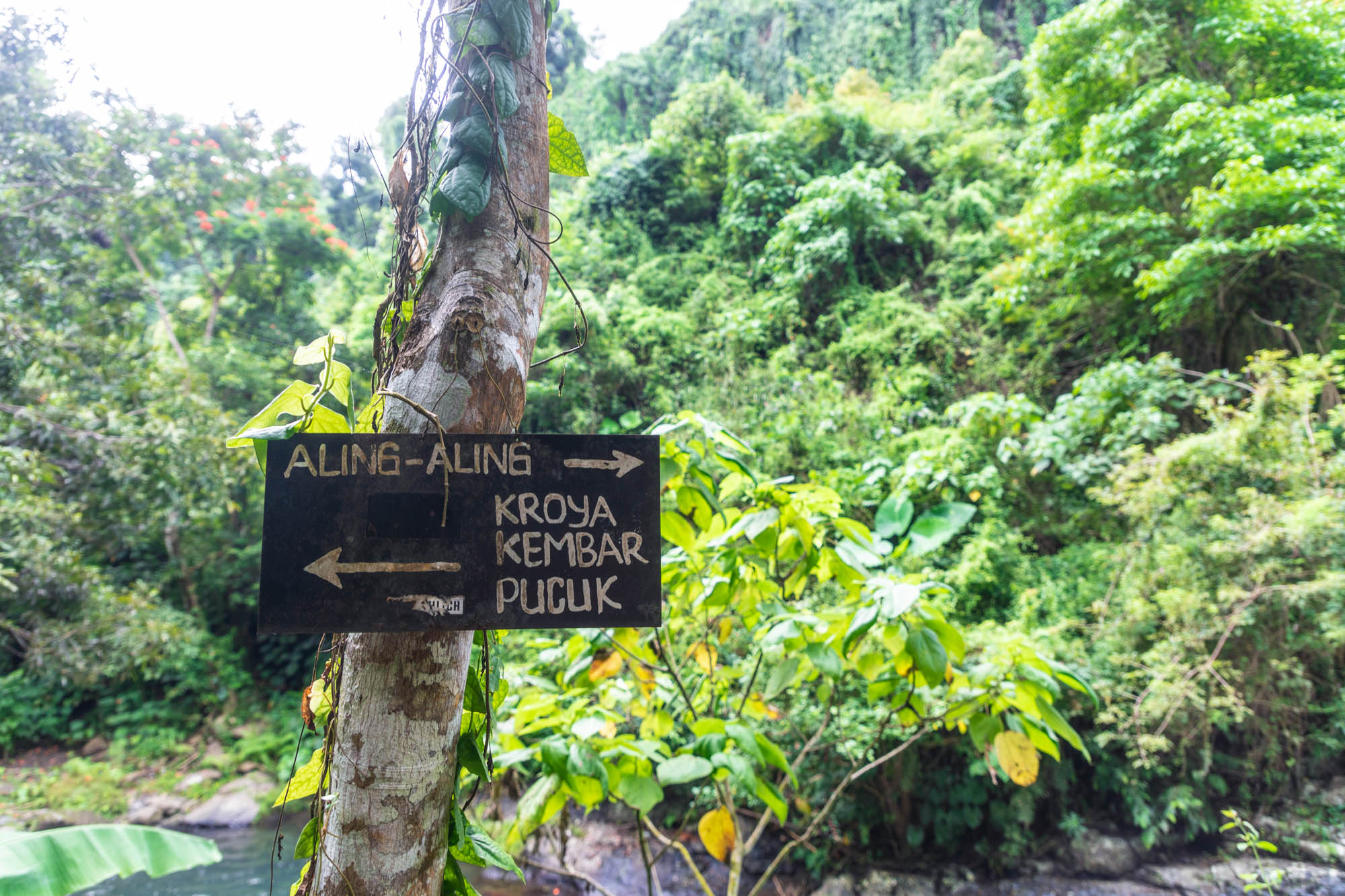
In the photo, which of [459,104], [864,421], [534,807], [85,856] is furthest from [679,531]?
[864,421]

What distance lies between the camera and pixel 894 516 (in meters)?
4.28

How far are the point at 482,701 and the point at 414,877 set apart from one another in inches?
8.1

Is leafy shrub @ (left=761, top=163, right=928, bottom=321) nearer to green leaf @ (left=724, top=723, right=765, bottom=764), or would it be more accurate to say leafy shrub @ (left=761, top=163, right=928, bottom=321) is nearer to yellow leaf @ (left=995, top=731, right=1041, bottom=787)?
yellow leaf @ (left=995, top=731, right=1041, bottom=787)

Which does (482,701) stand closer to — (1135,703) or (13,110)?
(1135,703)

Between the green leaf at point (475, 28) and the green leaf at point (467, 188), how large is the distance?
0.17 meters

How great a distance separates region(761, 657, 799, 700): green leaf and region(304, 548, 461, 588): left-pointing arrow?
2.77 ft

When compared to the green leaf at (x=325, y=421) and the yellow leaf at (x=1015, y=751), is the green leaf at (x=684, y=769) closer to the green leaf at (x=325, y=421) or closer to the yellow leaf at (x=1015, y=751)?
the yellow leaf at (x=1015, y=751)

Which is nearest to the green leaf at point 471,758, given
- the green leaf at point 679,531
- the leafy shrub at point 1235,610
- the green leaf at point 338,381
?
the green leaf at point 338,381

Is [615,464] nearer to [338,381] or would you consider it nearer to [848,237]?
[338,381]

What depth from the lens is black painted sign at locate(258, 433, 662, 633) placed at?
75cm

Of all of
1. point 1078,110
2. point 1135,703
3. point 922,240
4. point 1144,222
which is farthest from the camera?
point 922,240

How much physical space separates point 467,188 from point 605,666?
102cm

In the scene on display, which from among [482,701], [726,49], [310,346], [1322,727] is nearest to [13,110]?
[310,346]

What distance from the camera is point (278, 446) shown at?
76cm
